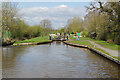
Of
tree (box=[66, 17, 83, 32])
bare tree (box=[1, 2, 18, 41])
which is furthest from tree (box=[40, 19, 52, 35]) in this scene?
bare tree (box=[1, 2, 18, 41])

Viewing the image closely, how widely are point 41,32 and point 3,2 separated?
99.1ft

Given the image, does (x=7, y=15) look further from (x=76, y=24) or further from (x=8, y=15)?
(x=76, y=24)

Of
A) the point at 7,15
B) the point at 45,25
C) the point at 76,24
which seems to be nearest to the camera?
the point at 7,15

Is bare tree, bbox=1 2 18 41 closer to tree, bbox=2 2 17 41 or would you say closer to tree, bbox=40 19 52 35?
tree, bbox=2 2 17 41

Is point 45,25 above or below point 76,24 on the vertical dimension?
below

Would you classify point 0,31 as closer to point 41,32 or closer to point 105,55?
point 105,55

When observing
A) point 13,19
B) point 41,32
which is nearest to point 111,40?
point 13,19

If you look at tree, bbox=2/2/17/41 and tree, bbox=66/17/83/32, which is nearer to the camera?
tree, bbox=2/2/17/41

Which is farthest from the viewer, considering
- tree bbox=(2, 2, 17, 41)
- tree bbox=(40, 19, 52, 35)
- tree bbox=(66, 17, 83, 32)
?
tree bbox=(66, 17, 83, 32)

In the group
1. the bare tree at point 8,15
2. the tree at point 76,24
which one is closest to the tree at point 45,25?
the tree at point 76,24

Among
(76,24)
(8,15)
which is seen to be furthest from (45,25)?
(8,15)

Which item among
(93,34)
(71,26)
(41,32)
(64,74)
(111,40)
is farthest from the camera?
(71,26)

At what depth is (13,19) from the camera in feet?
101

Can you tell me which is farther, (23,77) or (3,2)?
(3,2)
